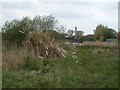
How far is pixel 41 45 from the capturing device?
10812 mm

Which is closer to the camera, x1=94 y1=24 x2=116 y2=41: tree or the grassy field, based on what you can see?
the grassy field

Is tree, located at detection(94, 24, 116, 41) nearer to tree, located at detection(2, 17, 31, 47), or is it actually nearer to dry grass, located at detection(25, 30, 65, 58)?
dry grass, located at detection(25, 30, 65, 58)

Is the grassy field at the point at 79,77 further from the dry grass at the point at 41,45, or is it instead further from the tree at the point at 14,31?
the tree at the point at 14,31

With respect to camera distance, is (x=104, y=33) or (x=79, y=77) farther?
(x=104, y=33)

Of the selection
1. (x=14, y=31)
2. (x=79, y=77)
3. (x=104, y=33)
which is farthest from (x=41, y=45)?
(x=104, y=33)

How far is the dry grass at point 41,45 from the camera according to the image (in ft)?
35.0

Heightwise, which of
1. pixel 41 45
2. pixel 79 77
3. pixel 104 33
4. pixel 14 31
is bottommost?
pixel 79 77

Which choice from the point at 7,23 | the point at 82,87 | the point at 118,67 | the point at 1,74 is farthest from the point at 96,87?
the point at 7,23

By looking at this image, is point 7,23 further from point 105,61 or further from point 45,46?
point 105,61

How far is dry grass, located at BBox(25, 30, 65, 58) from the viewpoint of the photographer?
10672 millimetres

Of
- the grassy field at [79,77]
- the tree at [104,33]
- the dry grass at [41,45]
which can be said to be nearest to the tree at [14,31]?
the dry grass at [41,45]

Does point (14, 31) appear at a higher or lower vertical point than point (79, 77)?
higher

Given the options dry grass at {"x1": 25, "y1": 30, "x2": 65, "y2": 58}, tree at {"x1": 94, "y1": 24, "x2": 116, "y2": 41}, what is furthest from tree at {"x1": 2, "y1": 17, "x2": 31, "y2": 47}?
tree at {"x1": 94, "y1": 24, "x2": 116, "y2": 41}

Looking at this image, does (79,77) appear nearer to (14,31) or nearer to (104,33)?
(14,31)
